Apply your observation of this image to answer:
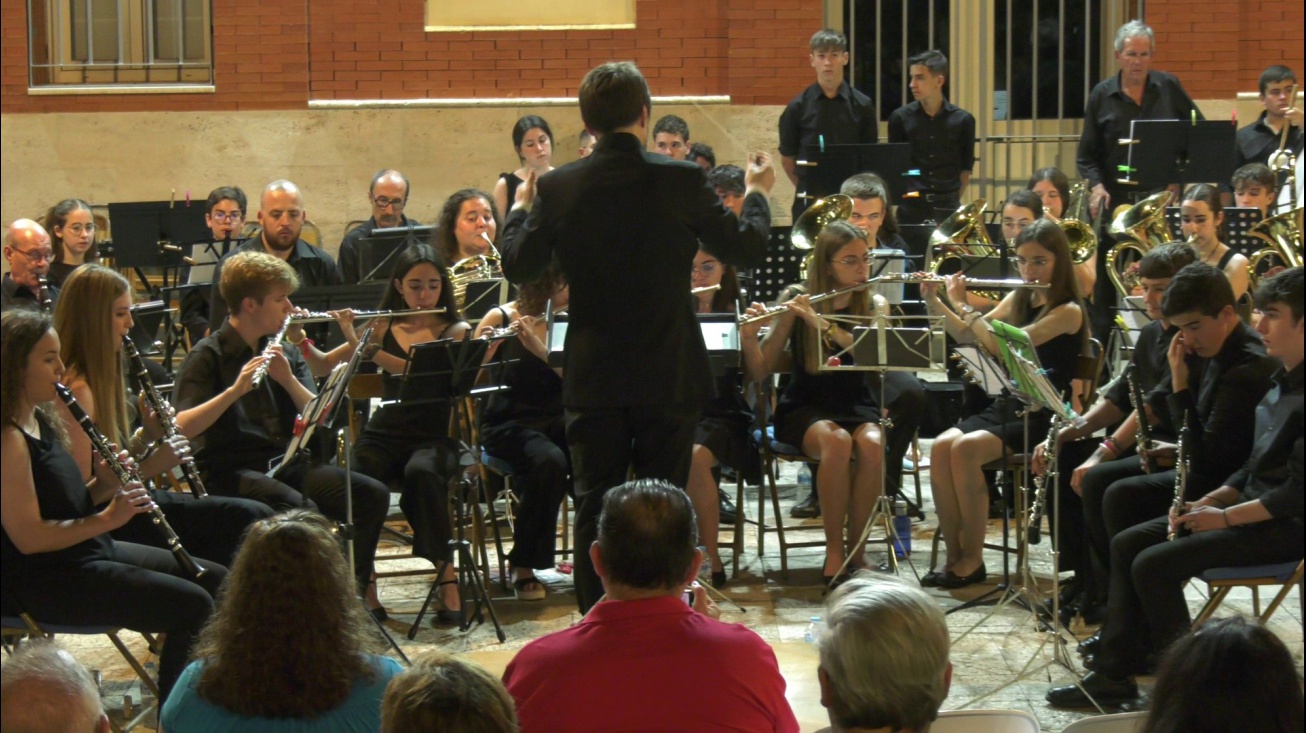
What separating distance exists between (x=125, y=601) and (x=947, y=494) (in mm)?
3068

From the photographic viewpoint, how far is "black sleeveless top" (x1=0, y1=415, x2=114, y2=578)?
3.77 metres

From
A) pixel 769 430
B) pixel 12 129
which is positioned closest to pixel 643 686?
pixel 769 430

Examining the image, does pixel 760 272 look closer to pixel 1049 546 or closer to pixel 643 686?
pixel 1049 546

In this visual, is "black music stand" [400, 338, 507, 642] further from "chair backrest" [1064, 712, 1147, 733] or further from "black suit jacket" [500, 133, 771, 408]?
"chair backrest" [1064, 712, 1147, 733]

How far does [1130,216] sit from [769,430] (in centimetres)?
276

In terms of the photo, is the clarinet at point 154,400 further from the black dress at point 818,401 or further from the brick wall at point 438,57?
the brick wall at point 438,57

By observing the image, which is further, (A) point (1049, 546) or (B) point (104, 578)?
(A) point (1049, 546)

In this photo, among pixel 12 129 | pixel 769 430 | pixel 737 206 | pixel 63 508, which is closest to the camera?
pixel 63 508

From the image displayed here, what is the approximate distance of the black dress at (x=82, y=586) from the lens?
378 cm

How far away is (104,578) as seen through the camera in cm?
381

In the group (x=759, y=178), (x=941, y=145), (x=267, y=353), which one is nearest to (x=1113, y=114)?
(x=941, y=145)

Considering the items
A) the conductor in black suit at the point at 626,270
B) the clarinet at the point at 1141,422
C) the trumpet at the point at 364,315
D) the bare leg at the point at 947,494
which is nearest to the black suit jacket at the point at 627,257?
the conductor in black suit at the point at 626,270

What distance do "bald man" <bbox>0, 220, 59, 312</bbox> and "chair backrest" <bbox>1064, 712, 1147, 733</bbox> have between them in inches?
218

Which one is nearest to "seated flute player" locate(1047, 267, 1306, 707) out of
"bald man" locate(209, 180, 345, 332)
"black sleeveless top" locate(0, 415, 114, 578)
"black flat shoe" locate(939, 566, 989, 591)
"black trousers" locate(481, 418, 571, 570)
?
"black flat shoe" locate(939, 566, 989, 591)
